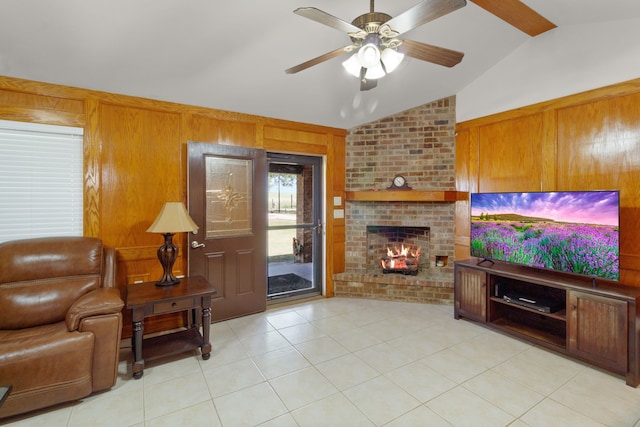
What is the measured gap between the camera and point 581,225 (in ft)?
8.54

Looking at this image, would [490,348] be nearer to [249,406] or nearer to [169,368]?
[249,406]

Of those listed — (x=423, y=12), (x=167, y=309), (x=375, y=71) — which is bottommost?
(x=167, y=309)

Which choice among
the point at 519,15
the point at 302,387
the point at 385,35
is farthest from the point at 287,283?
the point at 519,15

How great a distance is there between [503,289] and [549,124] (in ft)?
5.75

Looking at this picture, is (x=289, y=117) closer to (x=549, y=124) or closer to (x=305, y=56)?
(x=305, y=56)

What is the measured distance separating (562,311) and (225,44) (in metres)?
3.71


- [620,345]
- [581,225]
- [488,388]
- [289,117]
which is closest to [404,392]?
[488,388]

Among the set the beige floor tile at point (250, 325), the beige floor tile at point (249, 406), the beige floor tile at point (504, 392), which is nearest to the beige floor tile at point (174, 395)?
the beige floor tile at point (249, 406)

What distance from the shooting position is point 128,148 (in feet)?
10.0

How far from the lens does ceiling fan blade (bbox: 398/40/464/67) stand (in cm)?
193

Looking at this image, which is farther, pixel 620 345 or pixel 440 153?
pixel 440 153

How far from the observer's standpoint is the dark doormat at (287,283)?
14.1 ft

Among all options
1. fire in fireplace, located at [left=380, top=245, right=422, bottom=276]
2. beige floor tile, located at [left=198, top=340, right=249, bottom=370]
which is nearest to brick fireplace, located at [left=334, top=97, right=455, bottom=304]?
fire in fireplace, located at [left=380, top=245, right=422, bottom=276]

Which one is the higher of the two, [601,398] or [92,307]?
[92,307]
